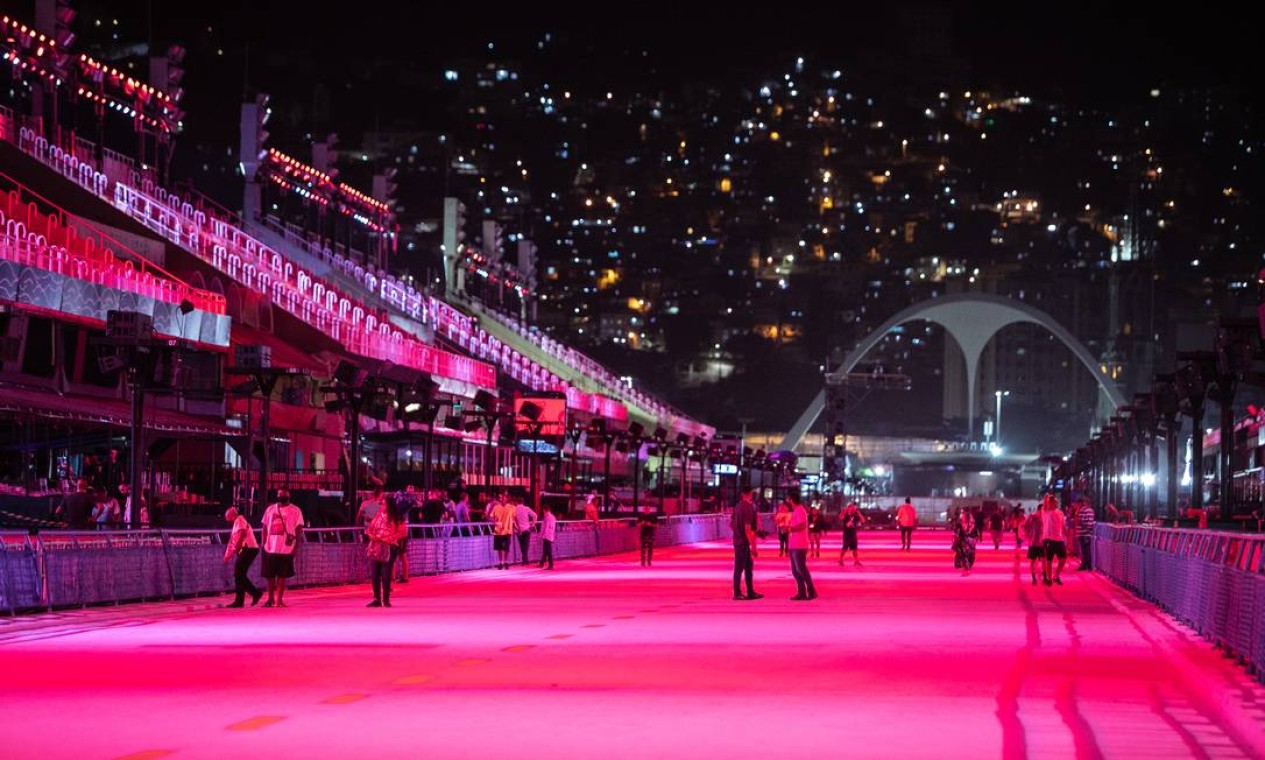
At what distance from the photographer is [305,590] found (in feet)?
115

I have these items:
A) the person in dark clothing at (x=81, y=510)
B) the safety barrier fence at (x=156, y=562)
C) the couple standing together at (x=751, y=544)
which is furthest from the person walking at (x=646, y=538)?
the person in dark clothing at (x=81, y=510)

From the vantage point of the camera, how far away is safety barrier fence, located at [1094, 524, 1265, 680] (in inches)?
707

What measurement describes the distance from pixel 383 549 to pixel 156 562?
137 inches

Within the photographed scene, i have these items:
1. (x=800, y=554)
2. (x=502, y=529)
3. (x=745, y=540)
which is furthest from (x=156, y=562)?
(x=502, y=529)

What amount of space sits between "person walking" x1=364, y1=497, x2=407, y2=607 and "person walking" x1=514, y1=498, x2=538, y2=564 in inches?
610

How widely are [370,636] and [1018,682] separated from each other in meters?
8.42

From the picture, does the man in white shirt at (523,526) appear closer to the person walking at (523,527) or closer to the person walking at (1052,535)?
the person walking at (523,527)

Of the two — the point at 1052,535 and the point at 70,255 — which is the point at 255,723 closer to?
the point at 1052,535

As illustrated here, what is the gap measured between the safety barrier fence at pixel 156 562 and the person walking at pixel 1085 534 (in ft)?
51.0

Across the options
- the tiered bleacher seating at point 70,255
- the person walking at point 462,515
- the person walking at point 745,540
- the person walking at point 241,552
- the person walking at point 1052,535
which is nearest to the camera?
the person walking at point 241,552

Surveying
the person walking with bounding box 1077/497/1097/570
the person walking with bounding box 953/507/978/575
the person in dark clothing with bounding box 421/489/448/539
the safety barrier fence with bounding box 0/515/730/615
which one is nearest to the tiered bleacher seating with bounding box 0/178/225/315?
the person in dark clothing with bounding box 421/489/448/539

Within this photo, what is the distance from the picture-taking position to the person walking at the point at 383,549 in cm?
2962

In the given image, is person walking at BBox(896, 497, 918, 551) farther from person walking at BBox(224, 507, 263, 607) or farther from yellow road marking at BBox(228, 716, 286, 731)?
yellow road marking at BBox(228, 716, 286, 731)

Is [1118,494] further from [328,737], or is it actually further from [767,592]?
[328,737]
